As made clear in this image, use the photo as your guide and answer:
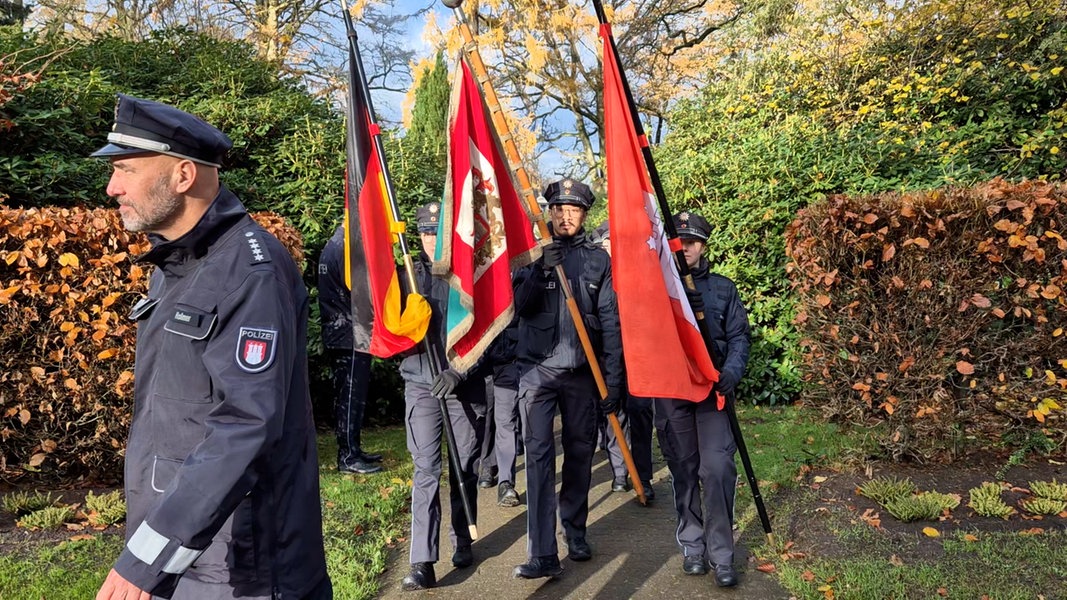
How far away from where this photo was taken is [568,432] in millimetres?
5246

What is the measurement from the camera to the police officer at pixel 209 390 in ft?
6.21

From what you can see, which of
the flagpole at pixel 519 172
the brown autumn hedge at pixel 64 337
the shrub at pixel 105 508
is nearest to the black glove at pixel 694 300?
the flagpole at pixel 519 172

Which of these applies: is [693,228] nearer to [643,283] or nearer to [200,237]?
[643,283]

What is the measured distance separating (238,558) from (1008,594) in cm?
395

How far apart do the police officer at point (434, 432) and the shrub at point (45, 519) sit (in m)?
2.33

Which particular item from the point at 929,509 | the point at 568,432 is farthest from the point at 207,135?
the point at 929,509

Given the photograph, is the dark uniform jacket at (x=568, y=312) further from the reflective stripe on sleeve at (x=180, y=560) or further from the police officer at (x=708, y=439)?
the reflective stripe on sleeve at (x=180, y=560)

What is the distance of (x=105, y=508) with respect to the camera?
17.3 ft

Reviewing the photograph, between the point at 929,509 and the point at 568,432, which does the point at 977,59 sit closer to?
the point at 929,509

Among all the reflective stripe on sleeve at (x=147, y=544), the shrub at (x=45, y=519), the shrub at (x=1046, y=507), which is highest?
the reflective stripe on sleeve at (x=147, y=544)

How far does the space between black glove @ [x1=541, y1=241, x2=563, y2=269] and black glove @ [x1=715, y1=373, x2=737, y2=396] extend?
50.8 inches

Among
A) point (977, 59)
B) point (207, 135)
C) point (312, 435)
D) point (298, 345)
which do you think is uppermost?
point (977, 59)

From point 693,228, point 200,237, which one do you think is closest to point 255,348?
point 200,237

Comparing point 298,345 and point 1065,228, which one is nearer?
point 298,345
